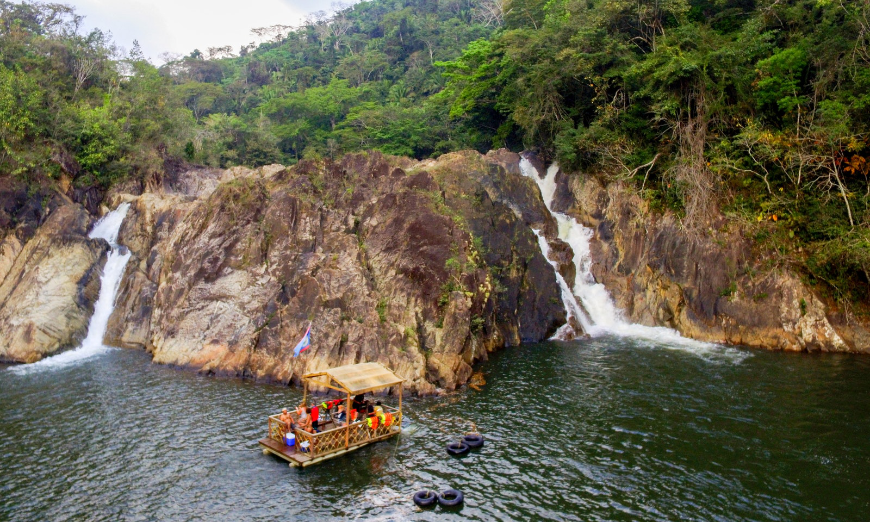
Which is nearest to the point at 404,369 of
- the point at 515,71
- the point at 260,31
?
the point at 515,71

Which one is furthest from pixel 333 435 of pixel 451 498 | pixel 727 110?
pixel 727 110

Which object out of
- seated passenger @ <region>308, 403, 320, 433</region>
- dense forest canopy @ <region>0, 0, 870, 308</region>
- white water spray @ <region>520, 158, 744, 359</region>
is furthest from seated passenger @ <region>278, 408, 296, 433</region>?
dense forest canopy @ <region>0, 0, 870, 308</region>

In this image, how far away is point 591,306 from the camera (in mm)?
34594

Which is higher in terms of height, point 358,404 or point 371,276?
point 371,276

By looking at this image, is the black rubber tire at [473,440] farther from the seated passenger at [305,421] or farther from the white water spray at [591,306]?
the white water spray at [591,306]

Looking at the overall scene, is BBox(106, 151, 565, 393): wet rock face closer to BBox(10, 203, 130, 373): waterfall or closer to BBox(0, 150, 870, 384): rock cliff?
BBox(0, 150, 870, 384): rock cliff

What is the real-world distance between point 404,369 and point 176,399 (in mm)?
8806

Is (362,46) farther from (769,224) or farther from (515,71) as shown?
(769,224)

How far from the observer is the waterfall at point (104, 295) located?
1117 inches

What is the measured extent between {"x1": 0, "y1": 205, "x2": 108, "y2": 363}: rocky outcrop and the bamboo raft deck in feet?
56.8

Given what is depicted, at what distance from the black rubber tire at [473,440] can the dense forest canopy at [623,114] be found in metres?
19.7

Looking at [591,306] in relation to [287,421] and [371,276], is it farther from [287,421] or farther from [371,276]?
[287,421]

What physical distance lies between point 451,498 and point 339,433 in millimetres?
4896

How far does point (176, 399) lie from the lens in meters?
22.7
